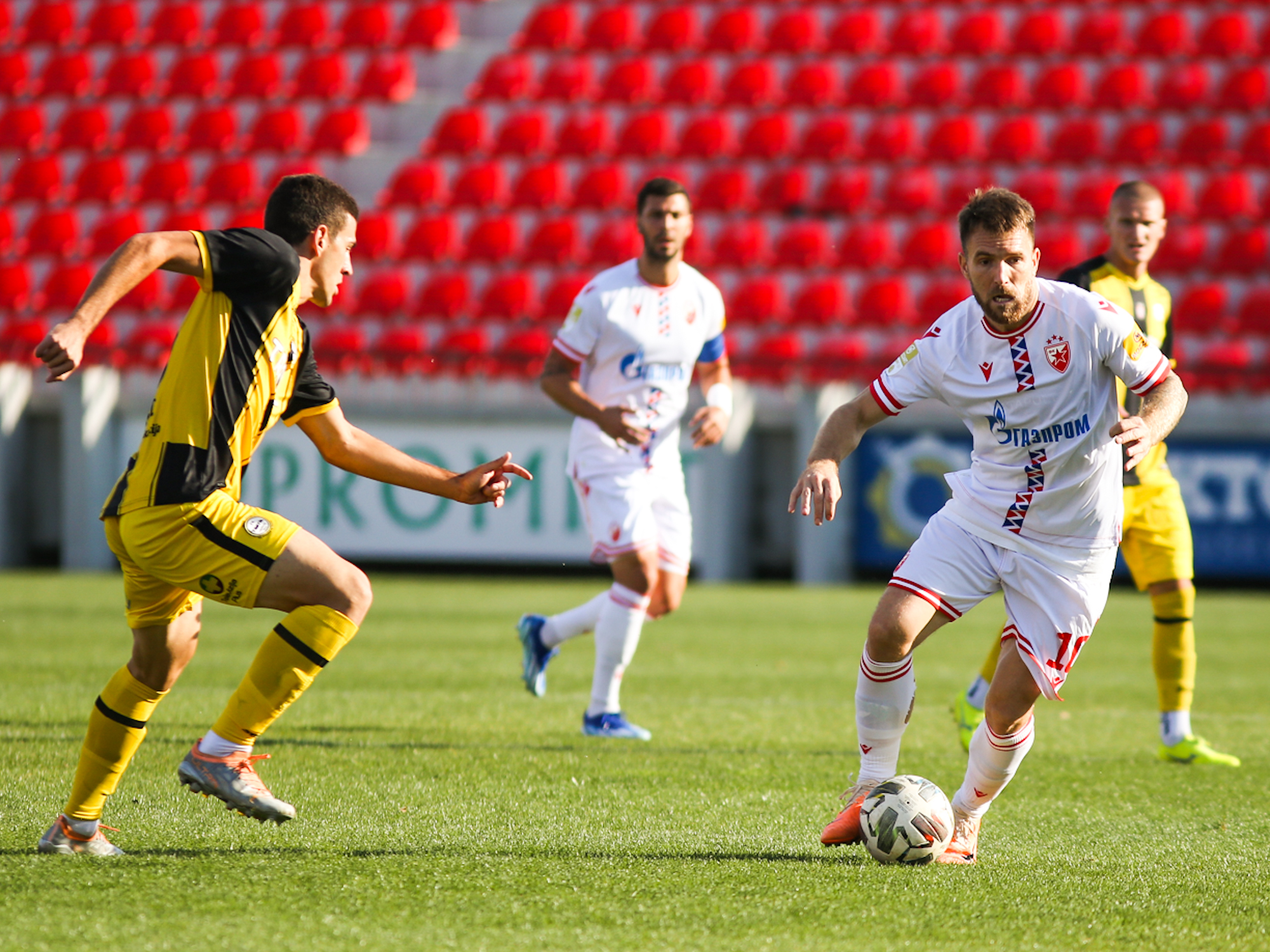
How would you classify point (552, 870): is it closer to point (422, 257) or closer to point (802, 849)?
point (802, 849)

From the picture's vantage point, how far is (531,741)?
568 cm

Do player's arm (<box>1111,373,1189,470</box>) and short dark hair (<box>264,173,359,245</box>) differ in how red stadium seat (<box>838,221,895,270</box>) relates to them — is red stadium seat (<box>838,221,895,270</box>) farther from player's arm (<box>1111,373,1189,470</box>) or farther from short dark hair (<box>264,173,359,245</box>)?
short dark hair (<box>264,173,359,245</box>)

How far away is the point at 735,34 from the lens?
57.5ft

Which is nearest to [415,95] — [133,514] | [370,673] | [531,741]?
[370,673]

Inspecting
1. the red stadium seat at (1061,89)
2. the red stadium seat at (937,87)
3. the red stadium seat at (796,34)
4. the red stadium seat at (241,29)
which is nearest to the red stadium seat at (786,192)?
the red stadium seat at (937,87)

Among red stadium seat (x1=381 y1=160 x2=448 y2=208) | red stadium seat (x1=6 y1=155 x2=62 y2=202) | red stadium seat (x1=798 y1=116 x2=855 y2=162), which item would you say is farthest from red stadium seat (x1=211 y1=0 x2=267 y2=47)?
red stadium seat (x1=798 y1=116 x2=855 y2=162)

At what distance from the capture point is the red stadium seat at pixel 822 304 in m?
15.1

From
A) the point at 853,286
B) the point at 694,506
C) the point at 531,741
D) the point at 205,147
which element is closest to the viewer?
the point at 531,741

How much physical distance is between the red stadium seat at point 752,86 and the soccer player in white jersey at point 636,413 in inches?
435

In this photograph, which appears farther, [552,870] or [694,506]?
[694,506]

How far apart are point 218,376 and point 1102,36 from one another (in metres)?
15.8

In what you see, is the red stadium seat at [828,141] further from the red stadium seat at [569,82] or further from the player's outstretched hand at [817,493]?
the player's outstretched hand at [817,493]

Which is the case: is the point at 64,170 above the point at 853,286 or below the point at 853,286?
above

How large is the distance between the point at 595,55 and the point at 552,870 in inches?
606
